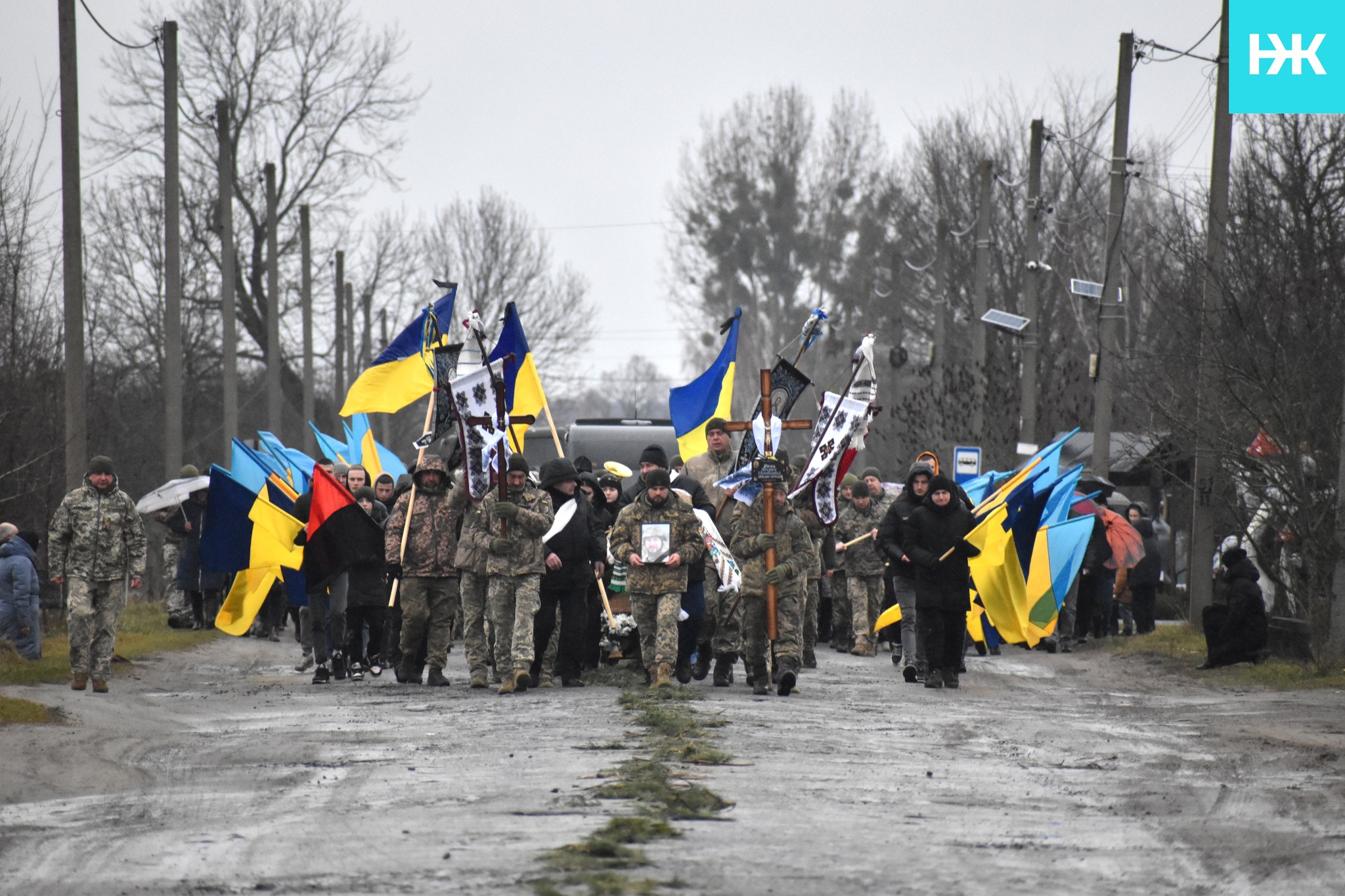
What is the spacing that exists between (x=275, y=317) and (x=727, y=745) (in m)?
26.5

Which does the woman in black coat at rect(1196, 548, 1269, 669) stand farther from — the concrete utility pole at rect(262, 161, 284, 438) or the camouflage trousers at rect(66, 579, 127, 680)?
the concrete utility pole at rect(262, 161, 284, 438)

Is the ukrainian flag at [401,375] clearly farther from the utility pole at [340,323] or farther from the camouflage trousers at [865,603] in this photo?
the utility pole at [340,323]

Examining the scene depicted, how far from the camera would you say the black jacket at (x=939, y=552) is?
47.9ft

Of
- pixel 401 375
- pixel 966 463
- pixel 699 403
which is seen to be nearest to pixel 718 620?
pixel 699 403

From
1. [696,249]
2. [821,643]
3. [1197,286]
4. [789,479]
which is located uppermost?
[696,249]

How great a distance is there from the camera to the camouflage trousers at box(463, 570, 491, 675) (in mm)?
14133

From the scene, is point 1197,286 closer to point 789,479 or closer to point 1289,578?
point 1289,578

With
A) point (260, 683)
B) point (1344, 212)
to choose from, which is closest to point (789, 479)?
point (260, 683)

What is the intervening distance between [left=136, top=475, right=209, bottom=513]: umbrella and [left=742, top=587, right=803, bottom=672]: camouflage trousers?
30.7 feet

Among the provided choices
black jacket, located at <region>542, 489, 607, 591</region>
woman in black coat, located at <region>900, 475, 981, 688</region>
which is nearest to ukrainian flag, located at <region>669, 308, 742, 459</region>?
woman in black coat, located at <region>900, 475, 981, 688</region>

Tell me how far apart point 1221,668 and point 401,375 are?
27.1 ft

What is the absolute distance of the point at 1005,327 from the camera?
28.9m

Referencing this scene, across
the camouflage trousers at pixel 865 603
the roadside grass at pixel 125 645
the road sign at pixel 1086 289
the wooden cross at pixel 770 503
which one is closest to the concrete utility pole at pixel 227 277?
the roadside grass at pixel 125 645

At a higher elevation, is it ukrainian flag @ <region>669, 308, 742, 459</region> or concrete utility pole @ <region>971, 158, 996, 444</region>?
concrete utility pole @ <region>971, 158, 996, 444</region>
